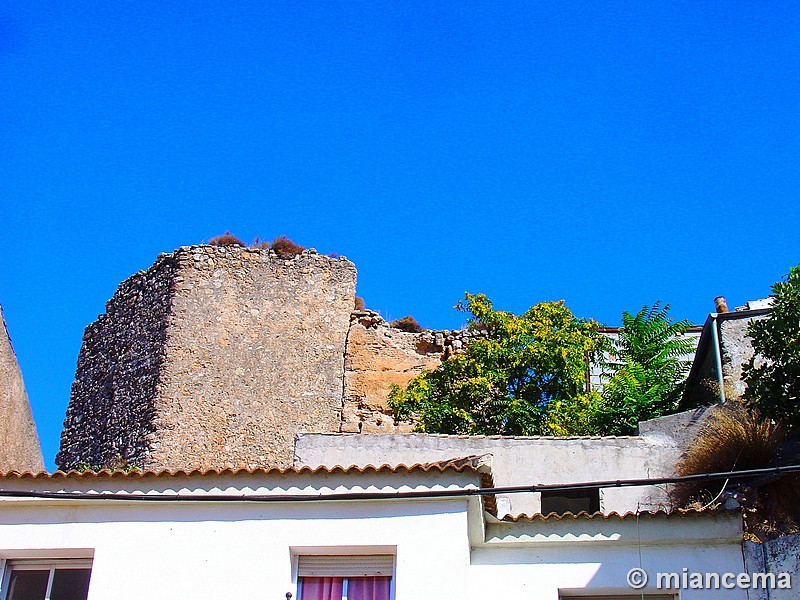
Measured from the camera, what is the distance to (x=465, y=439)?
17.5 m

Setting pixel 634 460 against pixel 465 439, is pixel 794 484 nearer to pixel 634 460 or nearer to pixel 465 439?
pixel 634 460

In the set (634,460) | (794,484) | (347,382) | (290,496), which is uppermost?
(347,382)

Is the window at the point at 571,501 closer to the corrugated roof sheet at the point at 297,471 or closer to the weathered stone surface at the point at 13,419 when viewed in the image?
the corrugated roof sheet at the point at 297,471

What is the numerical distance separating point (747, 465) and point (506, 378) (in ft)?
25.9

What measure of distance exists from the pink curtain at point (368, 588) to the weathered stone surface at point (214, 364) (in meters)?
13.2

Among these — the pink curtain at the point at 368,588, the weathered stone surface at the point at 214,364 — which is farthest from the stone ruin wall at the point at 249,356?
the pink curtain at the point at 368,588

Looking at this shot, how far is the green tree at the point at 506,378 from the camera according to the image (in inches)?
879

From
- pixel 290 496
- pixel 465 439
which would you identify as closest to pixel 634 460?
pixel 465 439

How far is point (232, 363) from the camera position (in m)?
25.9

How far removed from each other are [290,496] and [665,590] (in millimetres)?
3746

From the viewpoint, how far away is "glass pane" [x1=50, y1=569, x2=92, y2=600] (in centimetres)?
1161

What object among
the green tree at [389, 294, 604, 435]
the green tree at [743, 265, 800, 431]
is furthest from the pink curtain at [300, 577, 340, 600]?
the green tree at [389, 294, 604, 435]

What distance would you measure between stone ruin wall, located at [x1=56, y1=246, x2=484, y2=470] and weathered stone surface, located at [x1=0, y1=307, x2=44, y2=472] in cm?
545

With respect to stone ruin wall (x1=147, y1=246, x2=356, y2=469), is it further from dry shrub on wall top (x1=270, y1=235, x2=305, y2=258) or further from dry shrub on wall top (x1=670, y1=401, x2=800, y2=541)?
dry shrub on wall top (x1=670, y1=401, x2=800, y2=541)
